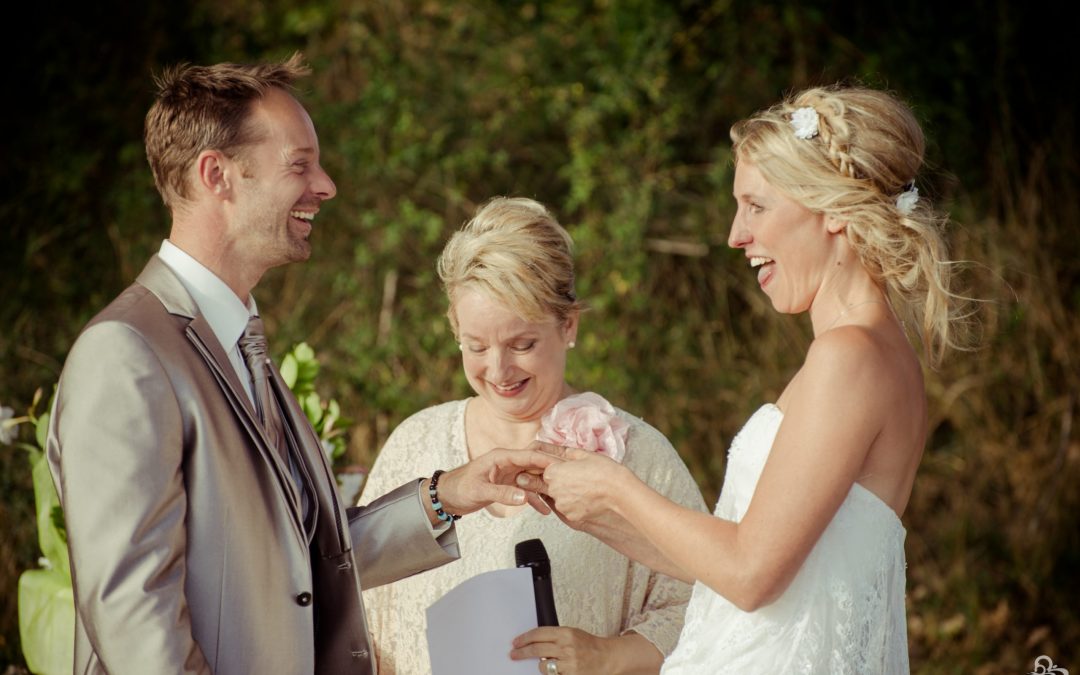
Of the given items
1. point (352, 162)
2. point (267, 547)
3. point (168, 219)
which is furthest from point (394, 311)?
point (267, 547)

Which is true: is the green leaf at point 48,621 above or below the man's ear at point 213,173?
below

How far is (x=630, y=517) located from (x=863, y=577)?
1.53ft

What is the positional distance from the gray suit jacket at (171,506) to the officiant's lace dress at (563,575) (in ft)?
2.22

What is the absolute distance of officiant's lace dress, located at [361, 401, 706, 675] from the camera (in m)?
3.07

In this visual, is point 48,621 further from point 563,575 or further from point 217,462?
point 563,575

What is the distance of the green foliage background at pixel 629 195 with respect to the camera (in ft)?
22.0

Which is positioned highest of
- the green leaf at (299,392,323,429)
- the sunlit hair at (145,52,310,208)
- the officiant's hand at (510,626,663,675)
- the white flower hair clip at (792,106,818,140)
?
the sunlit hair at (145,52,310,208)

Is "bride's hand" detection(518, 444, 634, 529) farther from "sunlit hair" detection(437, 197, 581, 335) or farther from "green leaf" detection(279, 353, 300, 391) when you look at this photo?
"green leaf" detection(279, 353, 300, 391)

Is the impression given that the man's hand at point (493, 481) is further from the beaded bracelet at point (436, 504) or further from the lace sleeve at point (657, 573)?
the lace sleeve at point (657, 573)

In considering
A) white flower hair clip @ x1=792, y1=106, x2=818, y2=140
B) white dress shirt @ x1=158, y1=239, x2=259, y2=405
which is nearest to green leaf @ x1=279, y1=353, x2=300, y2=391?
white dress shirt @ x1=158, y1=239, x2=259, y2=405

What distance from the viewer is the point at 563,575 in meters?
3.11

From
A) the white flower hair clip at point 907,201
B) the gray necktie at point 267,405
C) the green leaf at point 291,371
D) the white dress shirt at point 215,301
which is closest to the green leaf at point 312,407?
the green leaf at point 291,371

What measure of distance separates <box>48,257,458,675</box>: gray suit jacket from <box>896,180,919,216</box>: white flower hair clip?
1.36 meters

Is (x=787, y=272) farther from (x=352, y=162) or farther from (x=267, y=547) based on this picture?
(x=352, y=162)
